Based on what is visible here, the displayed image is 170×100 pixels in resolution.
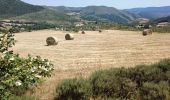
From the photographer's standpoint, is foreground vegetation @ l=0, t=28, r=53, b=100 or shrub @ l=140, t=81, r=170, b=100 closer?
foreground vegetation @ l=0, t=28, r=53, b=100

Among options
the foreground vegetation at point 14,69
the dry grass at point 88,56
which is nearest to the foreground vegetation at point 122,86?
the dry grass at point 88,56

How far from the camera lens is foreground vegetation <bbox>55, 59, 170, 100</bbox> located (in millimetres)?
11992

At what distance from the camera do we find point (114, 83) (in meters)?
12.8

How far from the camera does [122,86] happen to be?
1272 centimetres

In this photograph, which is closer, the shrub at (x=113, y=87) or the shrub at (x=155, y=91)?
the shrub at (x=155, y=91)

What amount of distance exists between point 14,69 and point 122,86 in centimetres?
703

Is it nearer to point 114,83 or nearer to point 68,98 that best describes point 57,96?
point 68,98

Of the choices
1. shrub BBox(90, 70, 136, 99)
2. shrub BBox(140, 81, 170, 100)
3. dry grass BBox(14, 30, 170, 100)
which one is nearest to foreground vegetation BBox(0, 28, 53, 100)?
dry grass BBox(14, 30, 170, 100)

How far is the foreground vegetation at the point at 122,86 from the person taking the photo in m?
12.0

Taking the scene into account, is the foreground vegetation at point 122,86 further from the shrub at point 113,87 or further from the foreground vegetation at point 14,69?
the foreground vegetation at point 14,69

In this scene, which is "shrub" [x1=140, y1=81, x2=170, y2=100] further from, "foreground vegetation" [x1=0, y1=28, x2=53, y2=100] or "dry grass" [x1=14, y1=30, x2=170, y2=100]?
"foreground vegetation" [x1=0, y1=28, x2=53, y2=100]

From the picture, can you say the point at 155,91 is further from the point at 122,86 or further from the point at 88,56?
the point at 88,56

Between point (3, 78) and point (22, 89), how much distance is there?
23.6 feet

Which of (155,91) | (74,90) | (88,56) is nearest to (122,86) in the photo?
(155,91)
